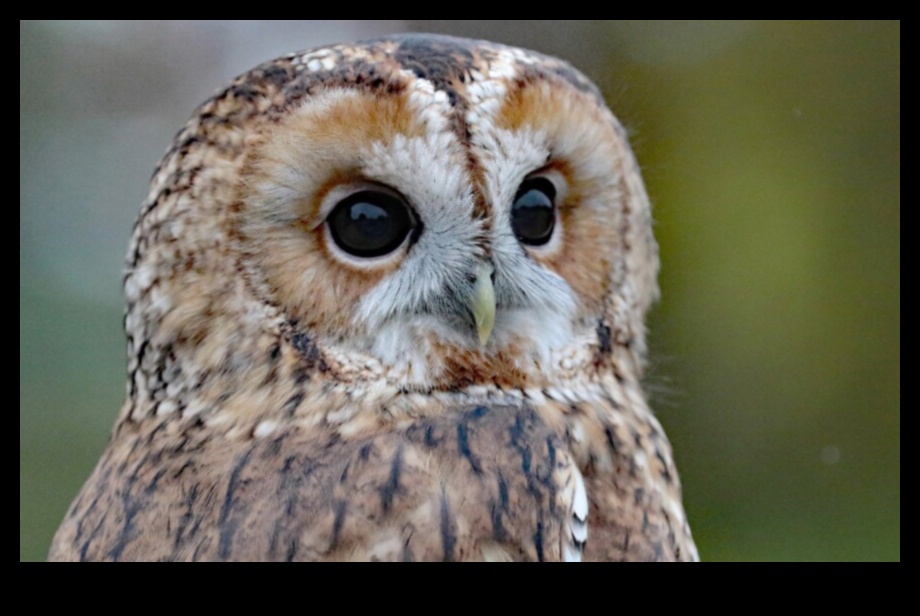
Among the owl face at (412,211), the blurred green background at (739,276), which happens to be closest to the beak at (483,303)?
the owl face at (412,211)

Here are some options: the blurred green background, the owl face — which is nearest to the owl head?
the owl face

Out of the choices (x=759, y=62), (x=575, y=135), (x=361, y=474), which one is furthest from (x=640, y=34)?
(x=361, y=474)

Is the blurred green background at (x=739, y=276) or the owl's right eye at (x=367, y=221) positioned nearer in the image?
the owl's right eye at (x=367, y=221)

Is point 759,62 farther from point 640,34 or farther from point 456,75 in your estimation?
point 456,75

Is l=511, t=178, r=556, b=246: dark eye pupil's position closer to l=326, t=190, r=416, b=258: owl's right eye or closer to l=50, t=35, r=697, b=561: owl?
l=50, t=35, r=697, b=561: owl

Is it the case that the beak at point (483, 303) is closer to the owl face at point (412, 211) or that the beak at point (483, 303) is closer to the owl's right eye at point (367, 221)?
the owl face at point (412, 211)

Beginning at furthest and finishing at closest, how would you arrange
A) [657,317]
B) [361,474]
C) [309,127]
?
1. [657,317]
2. [309,127]
3. [361,474]
